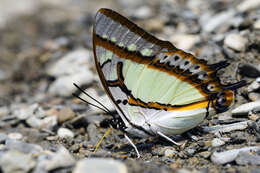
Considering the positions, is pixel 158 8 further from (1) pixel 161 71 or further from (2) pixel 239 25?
(1) pixel 161 71

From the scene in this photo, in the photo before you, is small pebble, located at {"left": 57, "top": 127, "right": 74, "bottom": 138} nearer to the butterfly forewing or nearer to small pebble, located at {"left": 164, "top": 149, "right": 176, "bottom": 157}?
the butterfly forewing

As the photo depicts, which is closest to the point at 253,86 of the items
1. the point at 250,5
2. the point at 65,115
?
the point at 250,5

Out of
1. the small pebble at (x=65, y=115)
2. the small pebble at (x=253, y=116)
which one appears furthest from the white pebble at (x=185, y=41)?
the small pebble at (x=65, y=115)

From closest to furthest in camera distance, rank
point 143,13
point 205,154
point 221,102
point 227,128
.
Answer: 1. point 205,154
2. point 221,102
3. point 227,128
4. point 143,13

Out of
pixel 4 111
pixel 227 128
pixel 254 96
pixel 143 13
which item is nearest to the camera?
pixel 227 128

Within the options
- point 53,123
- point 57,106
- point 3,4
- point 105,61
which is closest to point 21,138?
point 53,123

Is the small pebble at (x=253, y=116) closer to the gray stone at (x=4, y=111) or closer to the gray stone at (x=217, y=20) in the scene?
the gray stone at (x=217, y=20)

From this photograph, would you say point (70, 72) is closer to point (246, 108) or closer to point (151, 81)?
point (151, 81)
